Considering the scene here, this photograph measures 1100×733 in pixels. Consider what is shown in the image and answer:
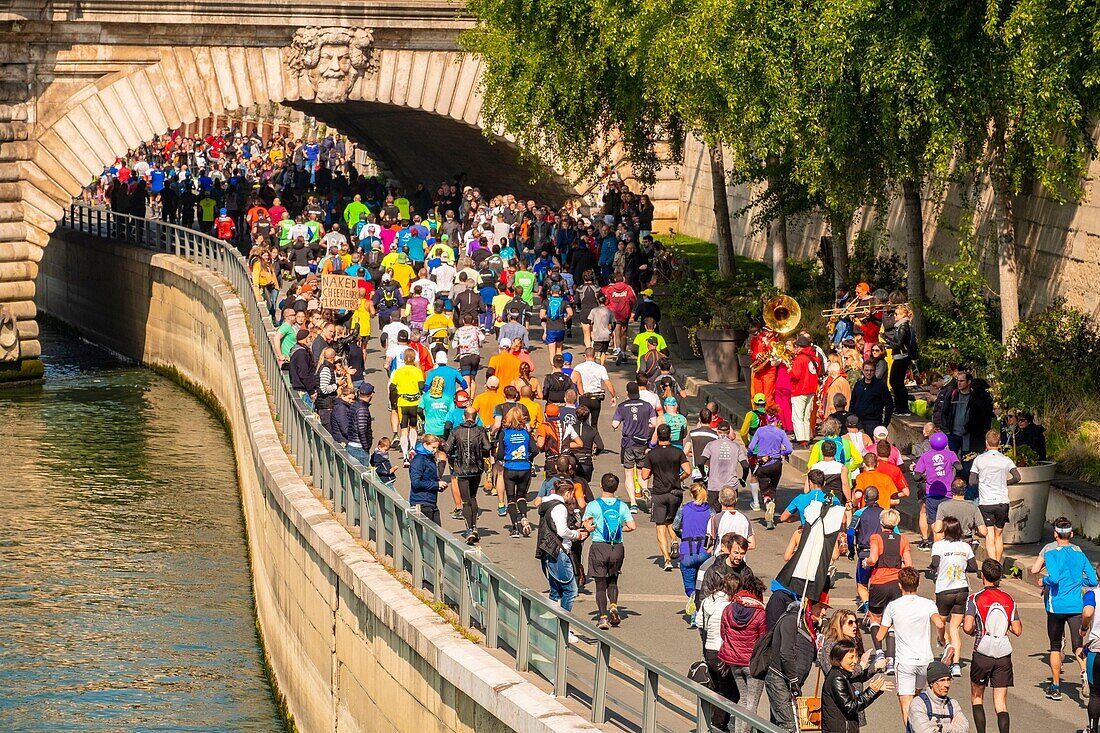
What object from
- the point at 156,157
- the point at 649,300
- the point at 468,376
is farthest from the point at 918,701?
the point at 156,157

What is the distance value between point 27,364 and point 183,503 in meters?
10.9

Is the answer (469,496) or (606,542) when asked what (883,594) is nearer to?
(606,542)

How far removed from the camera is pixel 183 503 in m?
29.2

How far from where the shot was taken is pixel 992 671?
1421cm

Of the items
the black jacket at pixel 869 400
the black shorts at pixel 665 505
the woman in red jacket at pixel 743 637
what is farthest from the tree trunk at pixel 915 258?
the woman in red jacket at pixel 743 637

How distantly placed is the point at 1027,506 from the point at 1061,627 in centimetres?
453

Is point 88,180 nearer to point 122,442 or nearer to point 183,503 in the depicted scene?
point 122,442

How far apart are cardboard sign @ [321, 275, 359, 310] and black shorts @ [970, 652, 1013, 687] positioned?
16.4 metres

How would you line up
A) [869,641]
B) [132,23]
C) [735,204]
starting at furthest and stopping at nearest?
1. [735,204]
2. [132,23]
3. [869,641]

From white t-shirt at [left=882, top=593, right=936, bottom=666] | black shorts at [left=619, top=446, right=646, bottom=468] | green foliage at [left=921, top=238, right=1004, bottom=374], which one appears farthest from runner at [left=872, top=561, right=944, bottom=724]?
green foliage at [left=921, top=238, right=1004, bottom=374]

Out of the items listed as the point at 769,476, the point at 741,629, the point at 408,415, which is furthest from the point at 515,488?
the point at 741,629

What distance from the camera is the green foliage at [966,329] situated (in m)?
22.2

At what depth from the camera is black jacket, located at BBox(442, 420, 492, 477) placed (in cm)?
1948

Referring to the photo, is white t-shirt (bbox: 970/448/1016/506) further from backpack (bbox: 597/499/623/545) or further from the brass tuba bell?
the brass tuba bell
